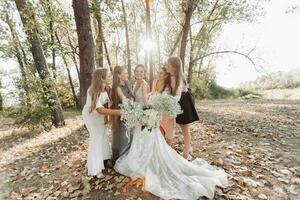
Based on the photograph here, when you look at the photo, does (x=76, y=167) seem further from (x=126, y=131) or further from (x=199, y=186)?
(x=199, y=186)

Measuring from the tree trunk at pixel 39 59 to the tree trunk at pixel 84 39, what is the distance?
3080mm

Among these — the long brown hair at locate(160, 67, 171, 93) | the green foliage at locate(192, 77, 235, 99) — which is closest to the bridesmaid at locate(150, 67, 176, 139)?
the long brown hair at locate(160, 67, 171, 93)

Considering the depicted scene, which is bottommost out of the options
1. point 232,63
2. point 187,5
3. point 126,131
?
point 126,131

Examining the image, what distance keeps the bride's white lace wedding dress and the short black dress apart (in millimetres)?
796

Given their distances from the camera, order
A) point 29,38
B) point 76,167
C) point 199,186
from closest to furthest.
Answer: point 199,186
point 76,167
point 29,38

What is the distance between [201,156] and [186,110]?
1.31m

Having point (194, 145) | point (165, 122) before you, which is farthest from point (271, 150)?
point (165, 122)

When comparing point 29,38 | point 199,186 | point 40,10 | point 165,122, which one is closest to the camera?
point 199,186

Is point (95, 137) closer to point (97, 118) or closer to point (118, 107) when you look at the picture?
point (97, 118)

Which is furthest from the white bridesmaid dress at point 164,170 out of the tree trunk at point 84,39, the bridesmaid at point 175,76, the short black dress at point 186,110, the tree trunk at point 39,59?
the tree trunk at point 39,59

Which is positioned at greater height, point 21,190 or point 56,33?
point 56,33

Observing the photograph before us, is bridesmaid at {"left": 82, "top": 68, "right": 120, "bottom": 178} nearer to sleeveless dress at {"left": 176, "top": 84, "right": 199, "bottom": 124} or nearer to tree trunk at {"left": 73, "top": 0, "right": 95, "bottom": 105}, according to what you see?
sleeveless dress at {"left": 176, "top": 84, "right": 199, "bottom": 124}

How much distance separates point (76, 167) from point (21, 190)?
1270 mm

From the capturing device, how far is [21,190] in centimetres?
624
